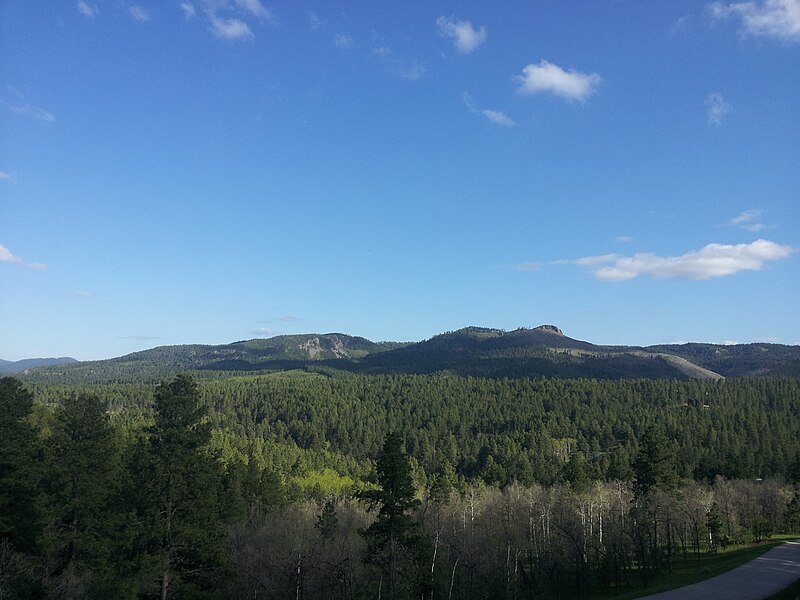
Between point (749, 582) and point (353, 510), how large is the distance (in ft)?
177

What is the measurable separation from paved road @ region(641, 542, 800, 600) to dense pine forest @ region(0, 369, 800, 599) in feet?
25.8

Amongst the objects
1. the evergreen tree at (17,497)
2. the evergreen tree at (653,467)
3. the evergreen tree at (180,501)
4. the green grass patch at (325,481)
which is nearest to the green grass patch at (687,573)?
the evergreen tree at (653,467)

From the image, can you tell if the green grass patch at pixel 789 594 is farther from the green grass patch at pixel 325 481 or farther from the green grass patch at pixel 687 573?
the green grass patch at pixel 325 481

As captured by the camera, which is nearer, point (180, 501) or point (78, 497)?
point (180, 501)

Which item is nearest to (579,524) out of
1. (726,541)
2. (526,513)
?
(526,513)

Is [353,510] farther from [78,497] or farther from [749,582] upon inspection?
[749,582]

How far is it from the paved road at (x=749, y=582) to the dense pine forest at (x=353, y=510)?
25.8 feet

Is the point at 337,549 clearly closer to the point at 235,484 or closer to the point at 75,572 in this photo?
the point at 235,484

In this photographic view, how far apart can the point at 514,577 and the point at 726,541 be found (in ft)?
102

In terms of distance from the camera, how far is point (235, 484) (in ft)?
196

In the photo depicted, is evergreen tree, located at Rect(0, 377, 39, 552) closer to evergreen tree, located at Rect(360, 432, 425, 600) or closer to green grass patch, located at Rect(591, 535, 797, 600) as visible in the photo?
evergreen tree, located at Rect(360, 432, 425, 600)

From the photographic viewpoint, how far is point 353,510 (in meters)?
77.6

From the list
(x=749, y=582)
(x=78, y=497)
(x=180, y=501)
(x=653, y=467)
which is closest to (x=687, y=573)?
(x=749, y=582)

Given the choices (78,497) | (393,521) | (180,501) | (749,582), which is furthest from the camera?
(749,582)
